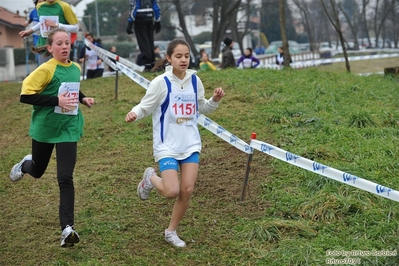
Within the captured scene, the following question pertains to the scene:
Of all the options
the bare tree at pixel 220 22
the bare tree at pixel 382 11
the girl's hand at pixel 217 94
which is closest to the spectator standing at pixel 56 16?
the girl's hand at pixel 217 94

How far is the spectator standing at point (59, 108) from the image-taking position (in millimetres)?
6125

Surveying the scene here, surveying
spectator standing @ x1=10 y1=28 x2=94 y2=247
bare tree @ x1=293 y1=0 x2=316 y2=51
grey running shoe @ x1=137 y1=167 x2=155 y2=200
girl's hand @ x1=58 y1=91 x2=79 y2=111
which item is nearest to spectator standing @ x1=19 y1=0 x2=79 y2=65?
spectator standing @ x1=10 y1=28 x2=94 y2=247

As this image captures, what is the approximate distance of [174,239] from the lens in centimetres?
630

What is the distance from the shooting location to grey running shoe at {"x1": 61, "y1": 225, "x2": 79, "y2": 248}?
589 centimetres

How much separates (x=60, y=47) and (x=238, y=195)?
8.87 ft

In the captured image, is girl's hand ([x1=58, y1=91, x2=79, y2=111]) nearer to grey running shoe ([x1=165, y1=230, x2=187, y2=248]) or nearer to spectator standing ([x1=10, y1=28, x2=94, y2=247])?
spectator standing ([x1=10, y1=28, x2=94, y2=247])

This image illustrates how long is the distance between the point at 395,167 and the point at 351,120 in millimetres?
2303

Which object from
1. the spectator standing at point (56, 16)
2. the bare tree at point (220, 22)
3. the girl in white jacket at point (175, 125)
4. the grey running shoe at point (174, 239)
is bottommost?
the grey running shoe at point (174, 239)

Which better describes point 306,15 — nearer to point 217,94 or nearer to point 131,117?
point 217,94

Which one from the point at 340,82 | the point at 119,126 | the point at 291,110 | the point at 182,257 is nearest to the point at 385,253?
the point at 182,257

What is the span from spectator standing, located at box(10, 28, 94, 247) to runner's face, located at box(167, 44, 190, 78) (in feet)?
3.17

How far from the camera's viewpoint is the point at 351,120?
10023 millimetres

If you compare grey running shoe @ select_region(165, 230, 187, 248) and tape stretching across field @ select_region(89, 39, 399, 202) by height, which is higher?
tape stretching across field @ select_region(89, 39, 399, 202)

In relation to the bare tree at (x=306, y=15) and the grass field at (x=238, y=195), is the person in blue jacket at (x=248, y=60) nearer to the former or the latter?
the grass field at (x=238, y=195)
